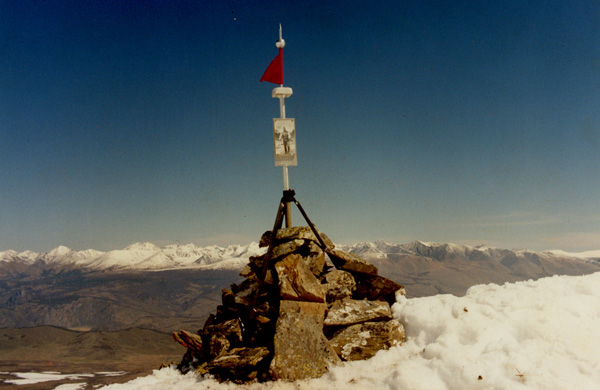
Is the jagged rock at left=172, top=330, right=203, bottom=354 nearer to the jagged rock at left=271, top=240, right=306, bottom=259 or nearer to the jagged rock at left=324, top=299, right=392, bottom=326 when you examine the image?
the jagged rock at left=271, top=240, right=306, bottom=259

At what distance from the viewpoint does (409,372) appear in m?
8.35

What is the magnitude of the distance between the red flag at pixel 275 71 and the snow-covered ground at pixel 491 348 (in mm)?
9927

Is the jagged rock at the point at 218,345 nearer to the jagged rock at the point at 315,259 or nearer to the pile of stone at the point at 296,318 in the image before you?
the pile of stone at the point at 296,318

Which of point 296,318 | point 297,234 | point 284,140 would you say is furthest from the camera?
point 284,140

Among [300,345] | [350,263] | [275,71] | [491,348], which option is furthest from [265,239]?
[491,348]

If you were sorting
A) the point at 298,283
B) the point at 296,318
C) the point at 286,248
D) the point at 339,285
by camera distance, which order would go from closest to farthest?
the point at 296,318, the point at 298,283, the point at 339,285, the point at 286,248

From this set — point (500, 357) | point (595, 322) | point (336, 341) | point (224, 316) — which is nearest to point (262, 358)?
point (336, 341)

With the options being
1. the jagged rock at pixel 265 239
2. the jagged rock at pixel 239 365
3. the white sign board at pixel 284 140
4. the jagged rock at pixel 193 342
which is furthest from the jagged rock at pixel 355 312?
the white sign board at pixel 284 140

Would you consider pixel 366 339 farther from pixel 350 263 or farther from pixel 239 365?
pixel 239 365

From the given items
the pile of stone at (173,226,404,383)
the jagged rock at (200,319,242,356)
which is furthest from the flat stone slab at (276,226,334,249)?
the jagged rock at (200,319,242,356)

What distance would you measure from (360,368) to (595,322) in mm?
6127

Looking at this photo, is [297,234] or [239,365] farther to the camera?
[297,234]

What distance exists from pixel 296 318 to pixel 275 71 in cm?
953

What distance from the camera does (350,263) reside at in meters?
13.2
